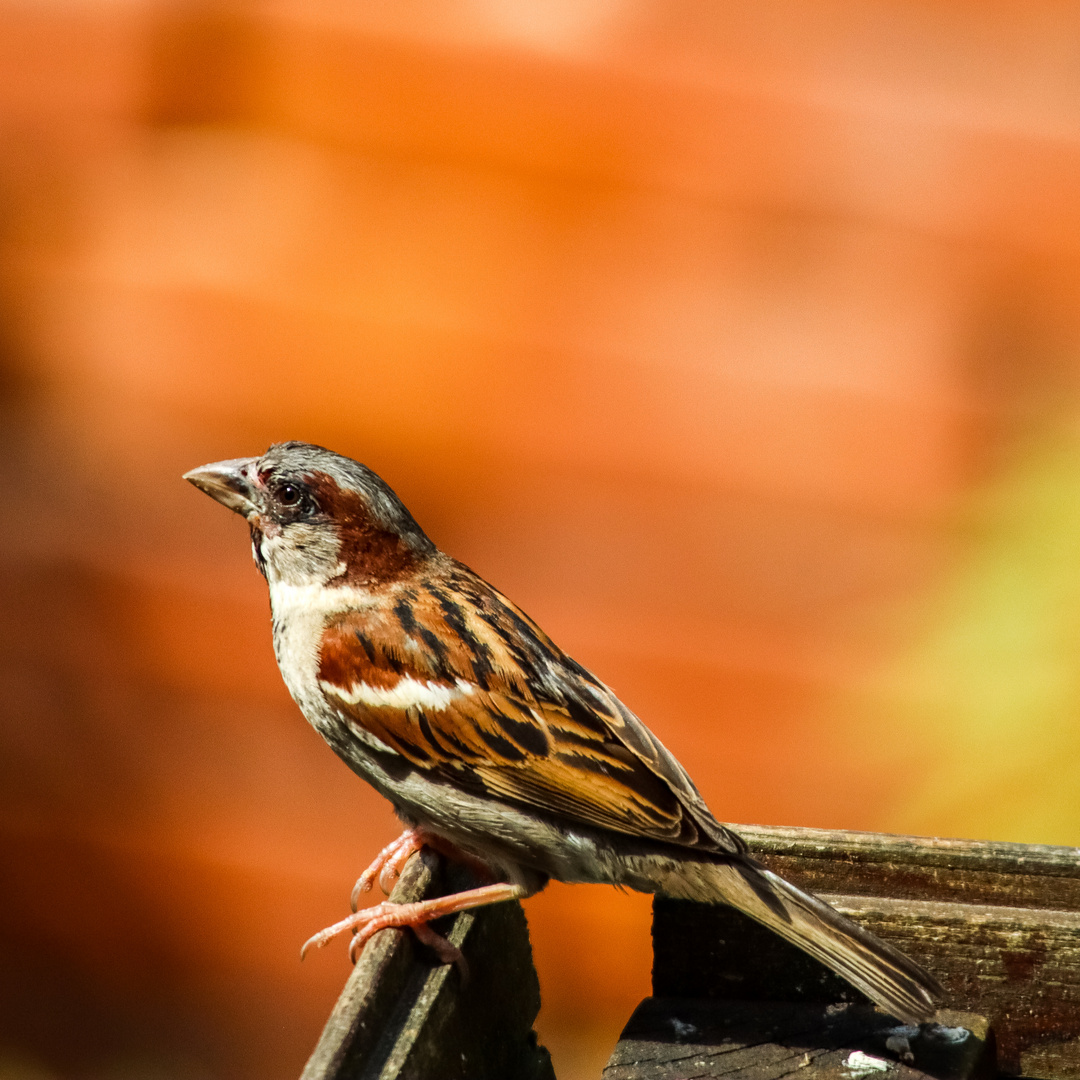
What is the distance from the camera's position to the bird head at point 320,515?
2.63 m

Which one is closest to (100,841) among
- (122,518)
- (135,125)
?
(122,518)

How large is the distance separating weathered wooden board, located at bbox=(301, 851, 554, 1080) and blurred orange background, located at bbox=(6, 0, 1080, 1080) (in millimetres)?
1969

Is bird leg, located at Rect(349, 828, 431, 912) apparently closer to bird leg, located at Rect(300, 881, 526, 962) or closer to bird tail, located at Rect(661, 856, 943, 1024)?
bird leg, located at Rect(300, 881, 526, 962)

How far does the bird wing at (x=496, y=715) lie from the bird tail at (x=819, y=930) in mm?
107

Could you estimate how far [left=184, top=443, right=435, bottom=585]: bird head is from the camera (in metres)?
2.63

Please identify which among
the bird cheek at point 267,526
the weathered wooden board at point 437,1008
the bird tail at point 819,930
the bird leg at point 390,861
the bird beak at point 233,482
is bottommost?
the bird leg at point 390,861

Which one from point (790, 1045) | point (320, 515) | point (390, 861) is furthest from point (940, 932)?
point (320, 515)

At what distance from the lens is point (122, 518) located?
4438 millimetres

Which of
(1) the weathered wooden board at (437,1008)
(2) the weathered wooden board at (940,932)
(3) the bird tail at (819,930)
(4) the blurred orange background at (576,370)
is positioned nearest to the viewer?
(1) the weathered wooden board at (437,1008)

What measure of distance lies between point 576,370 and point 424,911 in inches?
89.5

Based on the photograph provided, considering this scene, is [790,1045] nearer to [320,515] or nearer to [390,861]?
[390,861]

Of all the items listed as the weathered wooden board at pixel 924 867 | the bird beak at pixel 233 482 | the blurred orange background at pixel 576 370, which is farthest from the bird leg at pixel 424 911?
the blurred orange background at pixel 576 370

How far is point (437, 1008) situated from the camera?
6.23 feet

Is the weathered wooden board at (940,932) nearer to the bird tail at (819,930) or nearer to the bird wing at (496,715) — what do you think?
the bird tail at (819,930)
